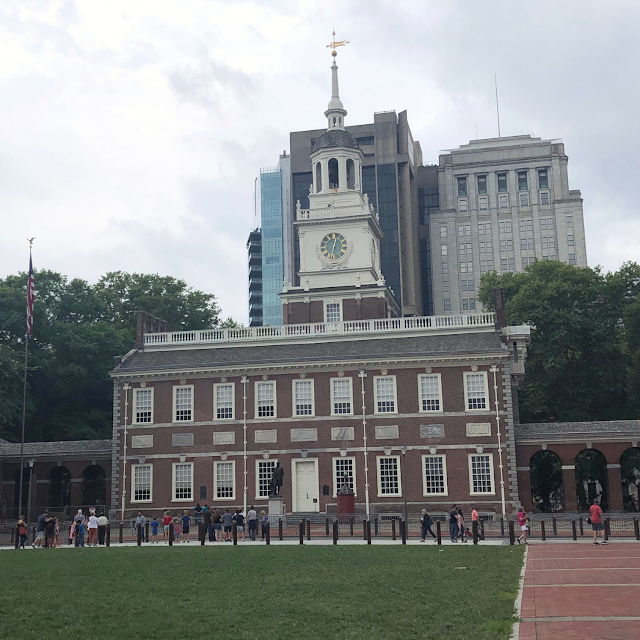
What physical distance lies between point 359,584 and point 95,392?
4739cm

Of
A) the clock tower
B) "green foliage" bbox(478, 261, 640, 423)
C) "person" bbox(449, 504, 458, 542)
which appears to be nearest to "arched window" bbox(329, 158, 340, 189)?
the clock tower

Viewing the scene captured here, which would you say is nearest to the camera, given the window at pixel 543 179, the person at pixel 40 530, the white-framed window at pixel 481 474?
the person at pixel 40 530

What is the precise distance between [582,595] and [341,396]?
3106cm

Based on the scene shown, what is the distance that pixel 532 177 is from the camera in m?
142

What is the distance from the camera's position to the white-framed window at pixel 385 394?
46812 mm

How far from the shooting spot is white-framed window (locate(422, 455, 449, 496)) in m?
45.4

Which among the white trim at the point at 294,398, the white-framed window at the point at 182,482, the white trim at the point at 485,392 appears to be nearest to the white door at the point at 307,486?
the white trim at the point at 294,398

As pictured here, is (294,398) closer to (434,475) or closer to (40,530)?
(434,475)

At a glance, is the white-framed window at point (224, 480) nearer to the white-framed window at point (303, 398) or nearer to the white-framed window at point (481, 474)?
the white-framed window at point (303, 398)

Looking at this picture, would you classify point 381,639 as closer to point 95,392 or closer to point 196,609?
point 196,609

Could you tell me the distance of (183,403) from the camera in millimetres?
49031

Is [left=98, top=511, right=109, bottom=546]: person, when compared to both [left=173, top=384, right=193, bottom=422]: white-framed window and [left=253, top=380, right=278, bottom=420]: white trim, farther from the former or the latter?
[left=253, top=380, right=278, bottom=420]: white trim

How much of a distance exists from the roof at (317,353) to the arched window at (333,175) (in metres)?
14.2

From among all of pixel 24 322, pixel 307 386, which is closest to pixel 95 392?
pixel 24 322
